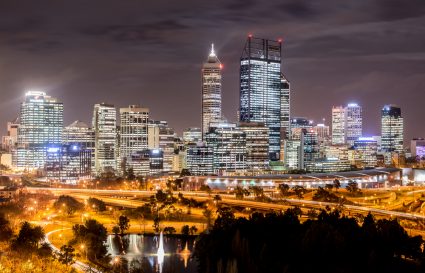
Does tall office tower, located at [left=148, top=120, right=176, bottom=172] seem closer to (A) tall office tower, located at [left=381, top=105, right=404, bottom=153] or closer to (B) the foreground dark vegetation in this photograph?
(A) tall office tower, located at [left=381, top=105, right=404, bottom=153]

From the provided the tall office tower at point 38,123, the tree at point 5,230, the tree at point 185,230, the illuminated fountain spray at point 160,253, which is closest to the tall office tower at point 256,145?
the tall office tower at point 38,123

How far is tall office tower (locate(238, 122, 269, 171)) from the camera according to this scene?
6775 centimetres

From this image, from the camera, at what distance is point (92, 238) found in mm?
23656

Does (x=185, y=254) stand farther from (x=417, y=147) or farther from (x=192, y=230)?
(x=417, y=147)

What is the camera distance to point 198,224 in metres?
30.7

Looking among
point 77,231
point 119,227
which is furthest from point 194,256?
point 119,227

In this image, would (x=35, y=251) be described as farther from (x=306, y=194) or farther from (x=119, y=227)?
(x=306, y=194)

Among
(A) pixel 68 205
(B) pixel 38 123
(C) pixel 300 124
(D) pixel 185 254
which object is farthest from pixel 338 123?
(D) pixel 185 254

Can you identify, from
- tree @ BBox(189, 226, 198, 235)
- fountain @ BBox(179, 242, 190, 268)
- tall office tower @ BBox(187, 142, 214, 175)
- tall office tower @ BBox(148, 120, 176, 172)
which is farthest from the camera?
tall office tower @ BBox(148, 120, 176, 172)

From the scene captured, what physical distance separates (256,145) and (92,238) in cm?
4609

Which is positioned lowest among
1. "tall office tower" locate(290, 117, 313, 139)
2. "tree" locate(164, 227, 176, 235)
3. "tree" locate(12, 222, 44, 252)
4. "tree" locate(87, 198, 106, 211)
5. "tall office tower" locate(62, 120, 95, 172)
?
"tree" locate(164, 227, 176, 235)

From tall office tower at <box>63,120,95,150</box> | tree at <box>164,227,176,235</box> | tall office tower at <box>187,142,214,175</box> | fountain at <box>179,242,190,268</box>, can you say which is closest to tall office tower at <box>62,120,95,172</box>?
tall office tower at <box>63,120,95,150</box>

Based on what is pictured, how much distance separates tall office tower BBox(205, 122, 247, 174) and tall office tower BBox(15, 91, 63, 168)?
23735mm

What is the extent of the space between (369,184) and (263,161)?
1916 centimetres
